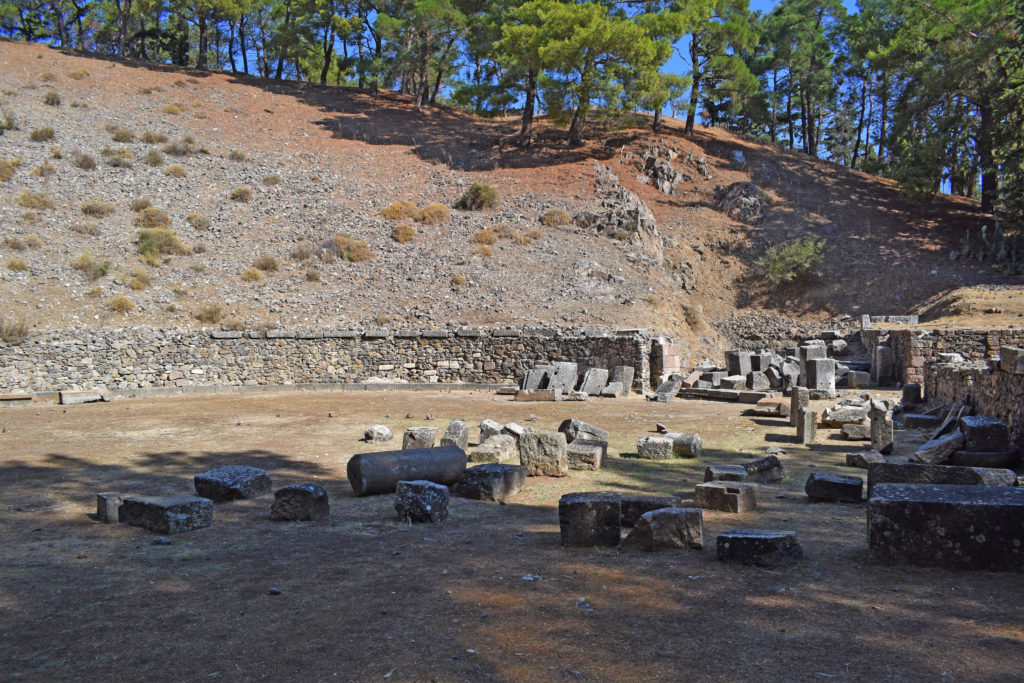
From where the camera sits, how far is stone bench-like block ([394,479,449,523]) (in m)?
6.90

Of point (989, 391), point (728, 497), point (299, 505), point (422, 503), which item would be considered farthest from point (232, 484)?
point (989, 391)

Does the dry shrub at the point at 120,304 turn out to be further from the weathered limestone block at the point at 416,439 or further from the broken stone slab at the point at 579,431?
the broken stone slab at the point at 579,431

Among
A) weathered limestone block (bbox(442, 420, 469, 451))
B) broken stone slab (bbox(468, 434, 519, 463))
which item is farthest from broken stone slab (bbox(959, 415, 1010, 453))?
weathered limestone block (bbox(442, 420, 469, 451))

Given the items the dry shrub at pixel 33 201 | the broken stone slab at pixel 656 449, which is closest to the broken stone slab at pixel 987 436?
the broken stone slab at pixel 656 449

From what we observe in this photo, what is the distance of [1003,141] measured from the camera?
1136 inches

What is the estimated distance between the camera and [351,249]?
97.7 feet

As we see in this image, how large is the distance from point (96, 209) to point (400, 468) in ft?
92.7

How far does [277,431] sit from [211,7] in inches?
1711

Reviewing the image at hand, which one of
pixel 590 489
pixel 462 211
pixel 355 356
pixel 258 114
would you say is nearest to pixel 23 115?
pixel 258 114

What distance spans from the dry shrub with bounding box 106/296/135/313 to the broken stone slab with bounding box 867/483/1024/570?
2548 cm

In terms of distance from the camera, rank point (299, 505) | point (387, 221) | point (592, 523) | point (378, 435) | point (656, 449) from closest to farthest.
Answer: point (592, 523)
point (299, 505)
point (656, 449)
point (378, 435)
point (387, 221)

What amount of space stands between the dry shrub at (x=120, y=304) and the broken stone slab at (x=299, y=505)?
2080 centimetres

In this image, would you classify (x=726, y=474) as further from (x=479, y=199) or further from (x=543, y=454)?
(x=479, y=199)

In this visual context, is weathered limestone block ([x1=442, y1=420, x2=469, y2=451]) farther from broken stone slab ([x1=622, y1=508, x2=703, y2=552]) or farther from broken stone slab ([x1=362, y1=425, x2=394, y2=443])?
broken stone slab ([x1=622, y1=508, x2=703, y2=552])
